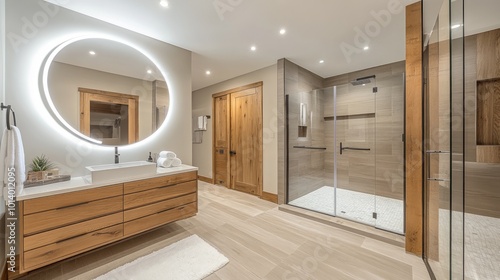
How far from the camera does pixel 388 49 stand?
2.90m

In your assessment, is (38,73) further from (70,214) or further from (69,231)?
(69,231)

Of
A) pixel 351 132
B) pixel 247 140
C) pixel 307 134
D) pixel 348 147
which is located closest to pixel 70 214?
pixel 247 140

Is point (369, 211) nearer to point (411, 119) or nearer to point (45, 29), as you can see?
point (411, 119)

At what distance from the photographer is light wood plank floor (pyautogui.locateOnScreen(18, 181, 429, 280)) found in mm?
1690

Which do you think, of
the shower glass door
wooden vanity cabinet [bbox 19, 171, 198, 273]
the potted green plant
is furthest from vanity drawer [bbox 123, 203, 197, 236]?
the shower glass door

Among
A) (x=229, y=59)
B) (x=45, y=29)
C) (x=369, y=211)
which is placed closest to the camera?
(x=45, y=29)

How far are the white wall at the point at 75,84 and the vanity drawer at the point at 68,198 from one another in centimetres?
78

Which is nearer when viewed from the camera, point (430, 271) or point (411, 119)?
point (430, 271)

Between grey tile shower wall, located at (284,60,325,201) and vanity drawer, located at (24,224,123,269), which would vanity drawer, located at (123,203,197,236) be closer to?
vanity drawer, located at (24,224,123,269)

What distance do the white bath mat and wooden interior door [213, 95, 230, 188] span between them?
7.67ft

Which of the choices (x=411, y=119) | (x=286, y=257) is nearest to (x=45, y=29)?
(x=286, y=257)

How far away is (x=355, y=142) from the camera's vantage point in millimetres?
3645

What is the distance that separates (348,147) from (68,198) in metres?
4.02

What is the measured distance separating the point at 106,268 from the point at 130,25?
8.56ft
